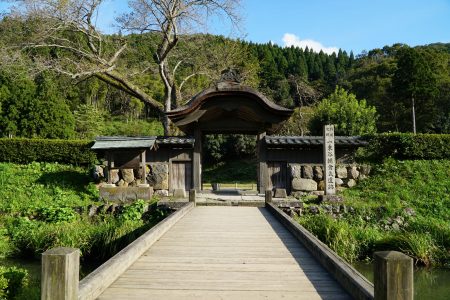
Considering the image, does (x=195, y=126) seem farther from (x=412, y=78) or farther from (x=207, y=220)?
(x=412, y=78)

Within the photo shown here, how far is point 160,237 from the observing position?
730cm

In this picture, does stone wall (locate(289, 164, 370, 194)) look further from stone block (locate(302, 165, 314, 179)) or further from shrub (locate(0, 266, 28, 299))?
shrub (locate(0, 266, 28, 299))

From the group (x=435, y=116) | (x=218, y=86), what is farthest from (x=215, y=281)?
(x=435, y=116)

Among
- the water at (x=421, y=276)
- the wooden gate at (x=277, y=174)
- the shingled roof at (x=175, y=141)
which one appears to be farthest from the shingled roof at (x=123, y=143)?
the water at (x=421, y=276)

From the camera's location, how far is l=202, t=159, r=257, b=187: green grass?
31.6 metres

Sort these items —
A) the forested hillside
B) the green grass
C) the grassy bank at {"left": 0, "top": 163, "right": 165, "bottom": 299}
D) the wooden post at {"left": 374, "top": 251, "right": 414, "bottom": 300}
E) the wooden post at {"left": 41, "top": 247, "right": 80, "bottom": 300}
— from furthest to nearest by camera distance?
the green grass → the forested hillside → the grassy bank at {"left": 0, "top": 163, "right": 165, "bottom": 299} → the wooden post at {"left": 41, "top": 247, "right": 80, "bottom": 300} → the wooden post at {"left": 374, "top": 251, "right": 414, "bottom": 300}

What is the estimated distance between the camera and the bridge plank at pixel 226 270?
4.11 meters

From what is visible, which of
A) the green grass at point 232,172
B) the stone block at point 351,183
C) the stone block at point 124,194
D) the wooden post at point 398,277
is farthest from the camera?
the green grass at point 232,172

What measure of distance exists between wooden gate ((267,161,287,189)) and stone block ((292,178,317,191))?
0.52 meters

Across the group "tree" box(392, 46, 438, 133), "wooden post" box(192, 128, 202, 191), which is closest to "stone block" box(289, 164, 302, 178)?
"wooden post" box(192, 128, 202, 191)

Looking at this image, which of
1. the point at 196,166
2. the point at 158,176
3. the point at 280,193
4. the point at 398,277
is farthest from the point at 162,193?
the point at 398,277

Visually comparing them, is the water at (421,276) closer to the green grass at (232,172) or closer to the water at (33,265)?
the water at (33,265)

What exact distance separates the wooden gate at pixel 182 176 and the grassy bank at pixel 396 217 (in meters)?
5.42

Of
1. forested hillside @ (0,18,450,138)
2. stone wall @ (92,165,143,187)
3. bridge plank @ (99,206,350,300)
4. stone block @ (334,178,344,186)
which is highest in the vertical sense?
forested hillside @ (0,18,450,138)
